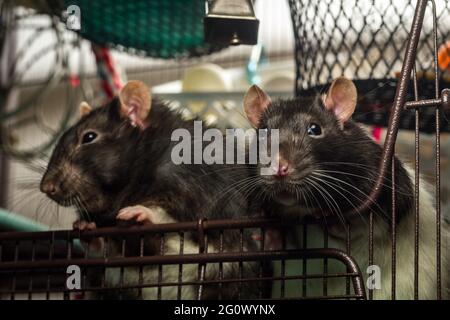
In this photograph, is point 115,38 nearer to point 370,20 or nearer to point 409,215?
point 370,20

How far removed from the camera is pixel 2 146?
214 centimetres

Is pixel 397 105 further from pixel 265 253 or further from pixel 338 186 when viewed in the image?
pixel 265 253

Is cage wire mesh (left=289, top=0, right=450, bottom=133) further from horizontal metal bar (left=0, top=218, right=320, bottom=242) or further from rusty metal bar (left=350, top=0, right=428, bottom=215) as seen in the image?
horizontal metal bar (left=0, top=218, right=320, bottom=242)

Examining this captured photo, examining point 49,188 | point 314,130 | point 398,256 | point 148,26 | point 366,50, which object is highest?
point 148,26

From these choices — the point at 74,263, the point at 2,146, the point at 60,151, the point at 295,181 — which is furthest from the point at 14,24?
the point at 295,181

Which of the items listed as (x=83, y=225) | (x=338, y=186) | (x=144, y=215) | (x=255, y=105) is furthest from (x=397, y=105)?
(x=83, y=225)

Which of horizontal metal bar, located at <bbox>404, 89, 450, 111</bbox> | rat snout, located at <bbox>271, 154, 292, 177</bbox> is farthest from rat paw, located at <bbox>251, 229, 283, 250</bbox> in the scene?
horizontal metal bar, located at <bbox>404, 89, 450, 111</bbox>

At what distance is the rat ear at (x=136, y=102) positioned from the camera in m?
1.31

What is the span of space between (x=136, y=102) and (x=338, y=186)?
519mm

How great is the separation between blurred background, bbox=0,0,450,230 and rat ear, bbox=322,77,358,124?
10 cm

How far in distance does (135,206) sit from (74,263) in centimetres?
20

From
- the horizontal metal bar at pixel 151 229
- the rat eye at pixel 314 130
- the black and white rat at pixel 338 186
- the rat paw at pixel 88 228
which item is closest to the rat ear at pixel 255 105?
the black and white rat at pixel 338 186

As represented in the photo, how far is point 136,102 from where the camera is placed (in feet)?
4.40

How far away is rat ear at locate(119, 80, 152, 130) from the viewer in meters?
1.31
